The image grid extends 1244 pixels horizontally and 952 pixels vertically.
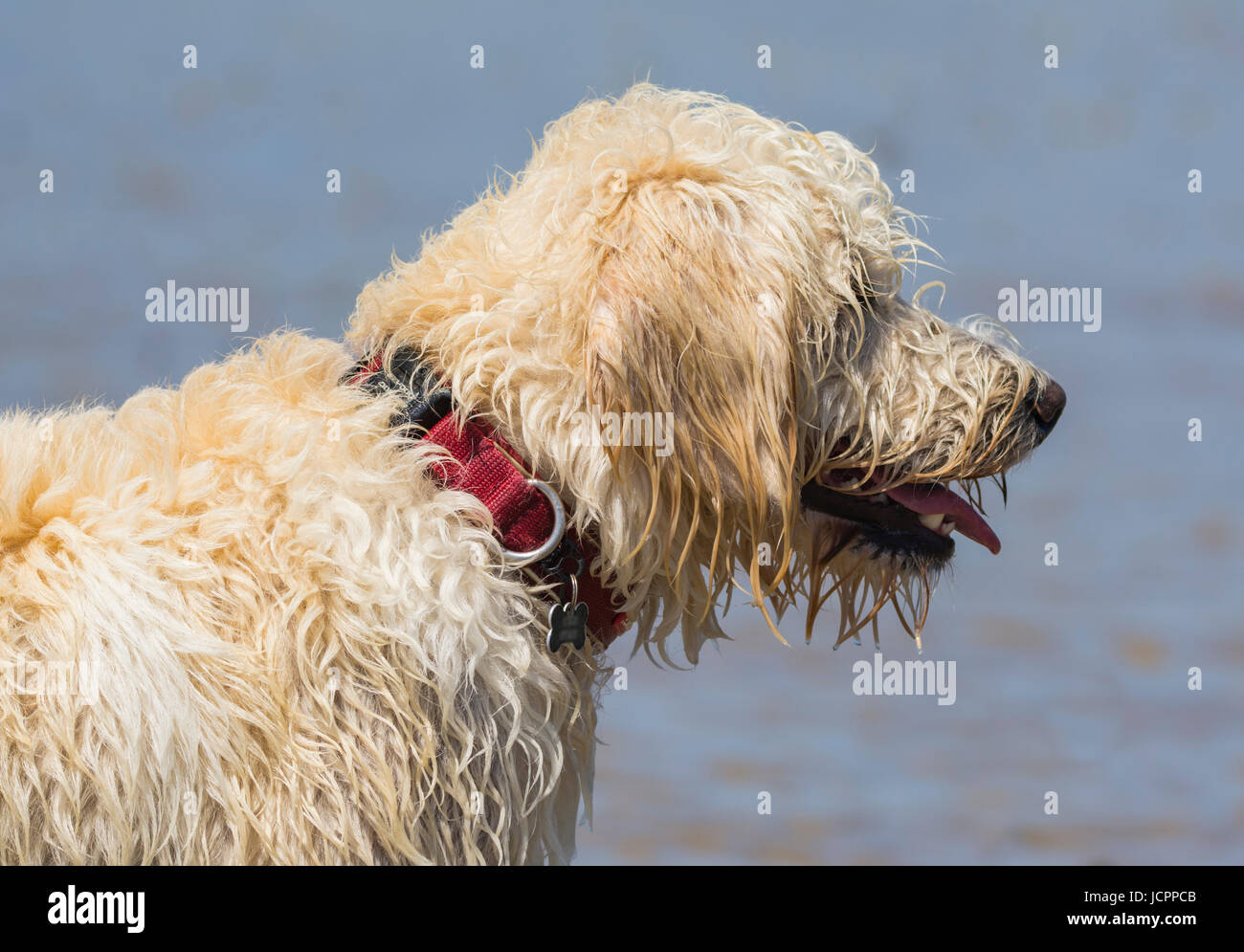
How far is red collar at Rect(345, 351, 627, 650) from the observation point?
11.5ft

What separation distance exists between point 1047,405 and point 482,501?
1971 millimetres

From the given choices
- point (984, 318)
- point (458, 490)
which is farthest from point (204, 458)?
point (984, 318)

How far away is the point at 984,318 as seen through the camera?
4.37 meters

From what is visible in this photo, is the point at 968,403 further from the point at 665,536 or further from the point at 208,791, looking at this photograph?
the point at 208,791

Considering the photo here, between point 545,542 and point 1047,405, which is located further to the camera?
point 1047,405

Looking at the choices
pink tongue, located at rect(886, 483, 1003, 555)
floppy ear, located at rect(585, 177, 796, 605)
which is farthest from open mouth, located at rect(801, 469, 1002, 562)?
floppy ear, located at rect(585, 177, 796, 605)

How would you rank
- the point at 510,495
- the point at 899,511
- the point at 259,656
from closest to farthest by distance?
the point at 259,656 → the point at 510,495 → the point at 899,511

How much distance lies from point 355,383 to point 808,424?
143 cm

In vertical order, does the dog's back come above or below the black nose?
below

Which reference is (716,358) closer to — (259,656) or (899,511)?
(899,511)

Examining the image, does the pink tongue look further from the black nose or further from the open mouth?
the black nose

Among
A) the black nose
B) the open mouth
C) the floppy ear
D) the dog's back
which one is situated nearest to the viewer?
the dog's back

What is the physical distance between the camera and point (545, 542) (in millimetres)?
3516

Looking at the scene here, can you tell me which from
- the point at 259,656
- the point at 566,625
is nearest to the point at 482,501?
the point at 566,625
